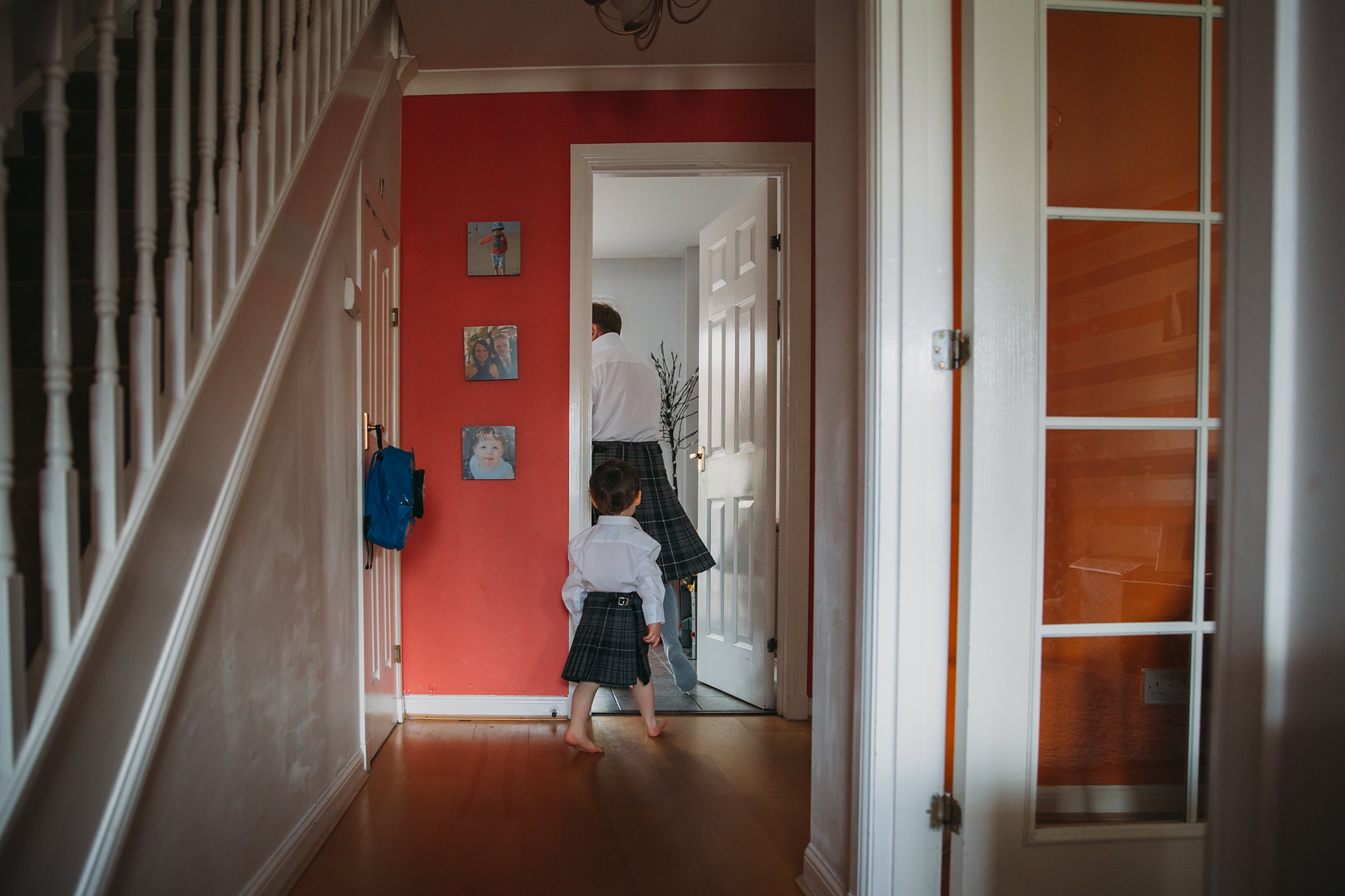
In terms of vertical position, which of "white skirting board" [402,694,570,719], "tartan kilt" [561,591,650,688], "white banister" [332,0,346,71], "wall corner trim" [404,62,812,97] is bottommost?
"white skirting board" [402,694,570,719]

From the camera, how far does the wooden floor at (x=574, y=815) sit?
5.65 feet

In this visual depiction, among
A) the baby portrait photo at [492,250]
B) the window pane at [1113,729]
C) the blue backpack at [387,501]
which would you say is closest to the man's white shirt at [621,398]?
the baby portrait photo at [492,250]

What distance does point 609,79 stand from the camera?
3.04 metres

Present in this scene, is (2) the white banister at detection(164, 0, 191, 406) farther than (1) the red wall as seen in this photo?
No

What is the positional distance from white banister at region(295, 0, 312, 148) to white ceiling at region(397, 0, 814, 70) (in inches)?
35.3

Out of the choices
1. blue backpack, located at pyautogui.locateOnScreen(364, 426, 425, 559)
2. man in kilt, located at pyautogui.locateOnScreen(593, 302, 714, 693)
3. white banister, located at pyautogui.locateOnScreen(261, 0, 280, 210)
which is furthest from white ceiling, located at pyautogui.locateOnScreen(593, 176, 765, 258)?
white banister, located at pyautogui.locateOnScreen(261, 0, 280, 210)

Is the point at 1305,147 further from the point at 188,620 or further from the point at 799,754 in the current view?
the point at 799,754

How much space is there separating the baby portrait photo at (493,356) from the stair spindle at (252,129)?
1400 millimetres

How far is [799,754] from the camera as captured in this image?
2.61 meters

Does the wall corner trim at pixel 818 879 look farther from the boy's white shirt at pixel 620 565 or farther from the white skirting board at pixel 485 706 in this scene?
the white skirting board at pixel 485 706

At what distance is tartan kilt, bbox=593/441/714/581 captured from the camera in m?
3.09

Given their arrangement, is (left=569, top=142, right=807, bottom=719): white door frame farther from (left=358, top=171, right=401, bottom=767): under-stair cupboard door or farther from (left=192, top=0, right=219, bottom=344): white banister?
(left=192, top=0, right=219, bottom=344): white banister

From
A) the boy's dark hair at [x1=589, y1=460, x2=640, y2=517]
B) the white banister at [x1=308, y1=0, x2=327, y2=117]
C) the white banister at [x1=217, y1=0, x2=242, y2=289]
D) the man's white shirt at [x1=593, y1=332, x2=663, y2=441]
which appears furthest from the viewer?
Answer: the man's white shirt at [x1=593, y1=332, x2=663, y2=441]

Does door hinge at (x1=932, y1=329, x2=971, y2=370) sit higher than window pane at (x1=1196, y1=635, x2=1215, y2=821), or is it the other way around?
door hinge at (x1=932, y1=329, x2=971, y2=370)
